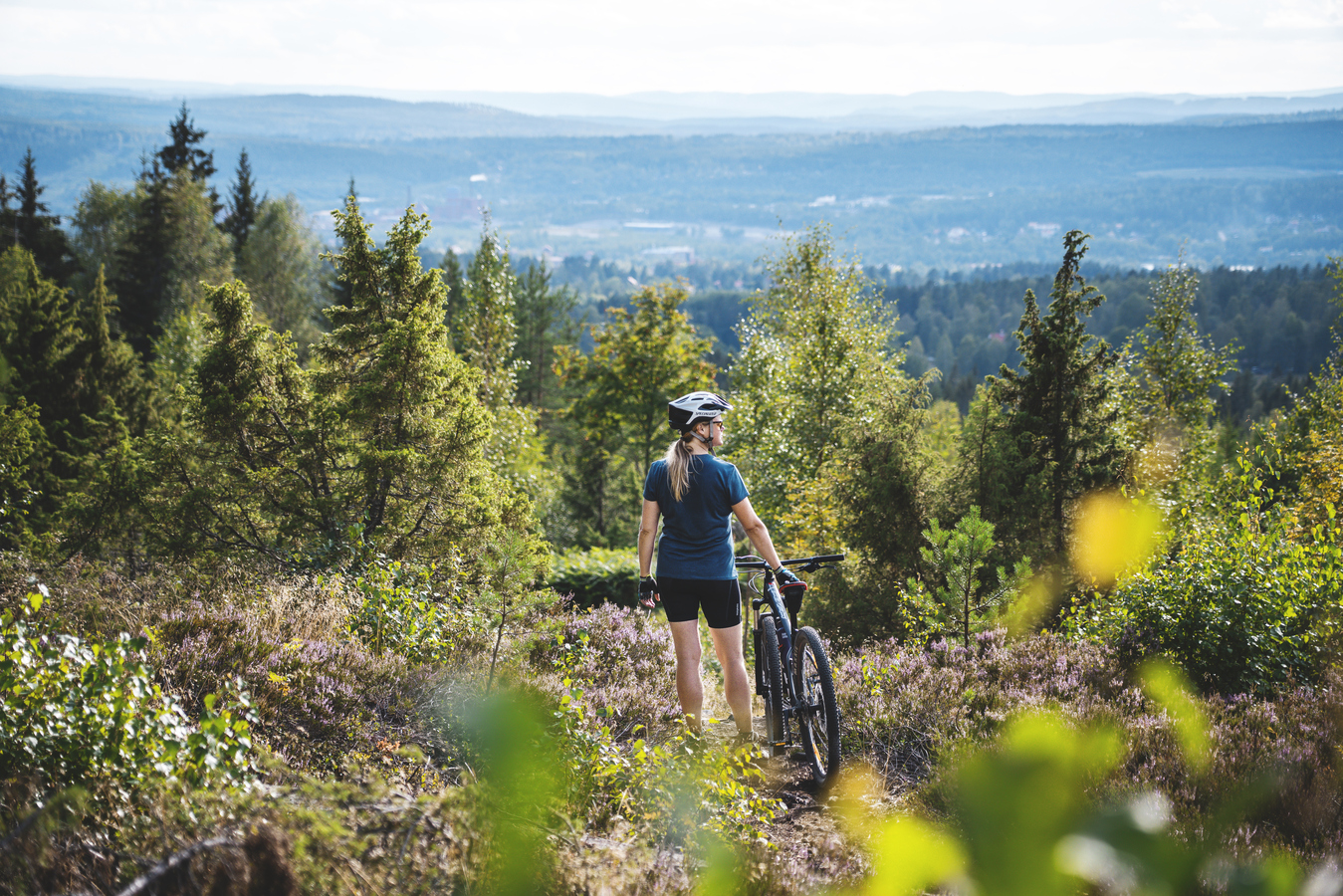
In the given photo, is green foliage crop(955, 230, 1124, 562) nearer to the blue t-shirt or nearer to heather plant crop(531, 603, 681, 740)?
heather plant crop(531, 603, 681, 740)

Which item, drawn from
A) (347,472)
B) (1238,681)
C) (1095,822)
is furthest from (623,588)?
(1095,822)

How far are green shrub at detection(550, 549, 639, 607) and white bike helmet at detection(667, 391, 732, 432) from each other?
376 inches

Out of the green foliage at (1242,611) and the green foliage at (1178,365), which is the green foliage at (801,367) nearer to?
the green foliage at (1178,365)

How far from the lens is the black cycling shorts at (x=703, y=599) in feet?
15.8

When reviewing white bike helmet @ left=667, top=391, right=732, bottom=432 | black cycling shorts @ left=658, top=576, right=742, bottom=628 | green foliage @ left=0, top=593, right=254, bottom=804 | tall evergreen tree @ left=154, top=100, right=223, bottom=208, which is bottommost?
black cycling shorts @ left=658, top=576, right=742, bottom=628

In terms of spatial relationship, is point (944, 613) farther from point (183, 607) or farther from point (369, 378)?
point (369, 378)

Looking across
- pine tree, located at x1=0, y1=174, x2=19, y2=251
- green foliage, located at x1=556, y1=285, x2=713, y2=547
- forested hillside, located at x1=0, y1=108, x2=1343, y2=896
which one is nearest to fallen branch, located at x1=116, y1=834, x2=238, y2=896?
forested hillside, located at x1=0, y1=108, x2=1343, y2=896

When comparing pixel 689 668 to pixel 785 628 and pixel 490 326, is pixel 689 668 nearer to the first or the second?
pixel 785 628

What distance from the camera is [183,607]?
215 inches

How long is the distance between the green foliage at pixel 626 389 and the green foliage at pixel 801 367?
2.63 metres

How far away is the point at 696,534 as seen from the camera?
189 inches

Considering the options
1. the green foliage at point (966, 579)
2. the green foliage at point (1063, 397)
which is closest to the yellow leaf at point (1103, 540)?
the green foliage at point (1063, 397)

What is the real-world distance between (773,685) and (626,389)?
87.8 ft

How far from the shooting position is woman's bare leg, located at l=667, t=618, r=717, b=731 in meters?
4.90
